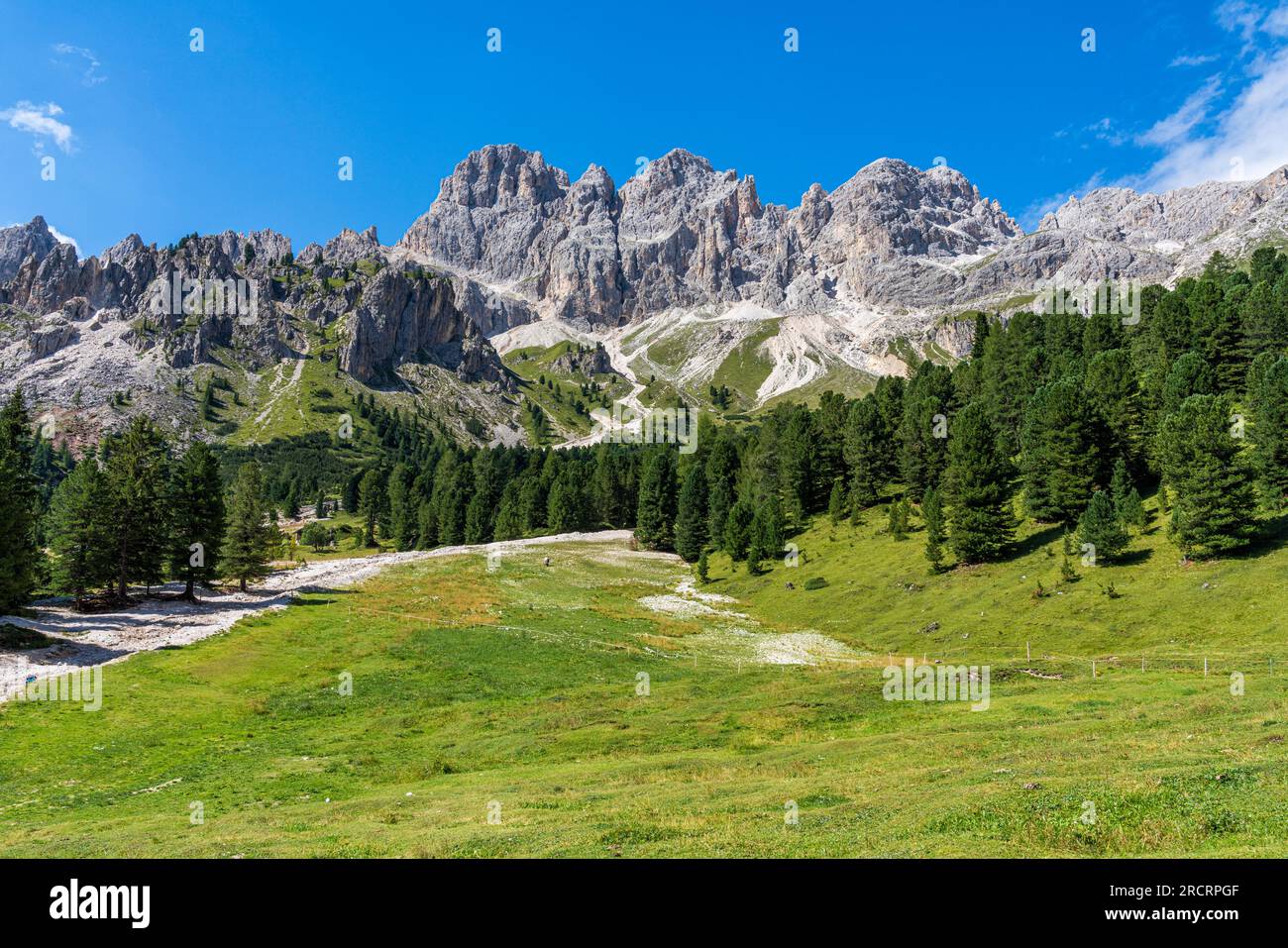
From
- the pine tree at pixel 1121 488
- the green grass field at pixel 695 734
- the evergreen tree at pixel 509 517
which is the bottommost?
the green grass field at pixel 695 734

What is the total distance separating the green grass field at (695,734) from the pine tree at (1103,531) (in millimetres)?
1887

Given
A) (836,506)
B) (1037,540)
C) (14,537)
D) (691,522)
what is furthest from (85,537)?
(1037,540)

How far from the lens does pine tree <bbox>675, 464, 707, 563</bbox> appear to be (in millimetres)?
118188

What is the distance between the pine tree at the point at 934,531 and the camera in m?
74.7

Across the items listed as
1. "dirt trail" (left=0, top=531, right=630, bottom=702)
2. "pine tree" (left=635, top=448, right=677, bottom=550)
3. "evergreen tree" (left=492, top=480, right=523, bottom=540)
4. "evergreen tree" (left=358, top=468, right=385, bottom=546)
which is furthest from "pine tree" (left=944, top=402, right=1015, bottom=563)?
"evergreen tree" (left=358, top=468, right=385, bottom=546)

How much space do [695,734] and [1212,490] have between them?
4958 centimetres

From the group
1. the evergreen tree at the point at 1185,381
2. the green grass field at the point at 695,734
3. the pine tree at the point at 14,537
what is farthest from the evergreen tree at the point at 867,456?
the pine tree at the point at 14,537

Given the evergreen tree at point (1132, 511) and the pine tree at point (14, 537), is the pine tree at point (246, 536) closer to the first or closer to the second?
the pine tree at point (14, 537)

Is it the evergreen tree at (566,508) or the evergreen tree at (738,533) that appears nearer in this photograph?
the evergreen tree at (738,533)

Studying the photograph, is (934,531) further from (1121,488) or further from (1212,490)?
(1212,490)

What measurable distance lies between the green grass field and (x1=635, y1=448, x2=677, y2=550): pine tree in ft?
180

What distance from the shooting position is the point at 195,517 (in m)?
70.2

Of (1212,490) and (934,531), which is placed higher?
(1212,490)
